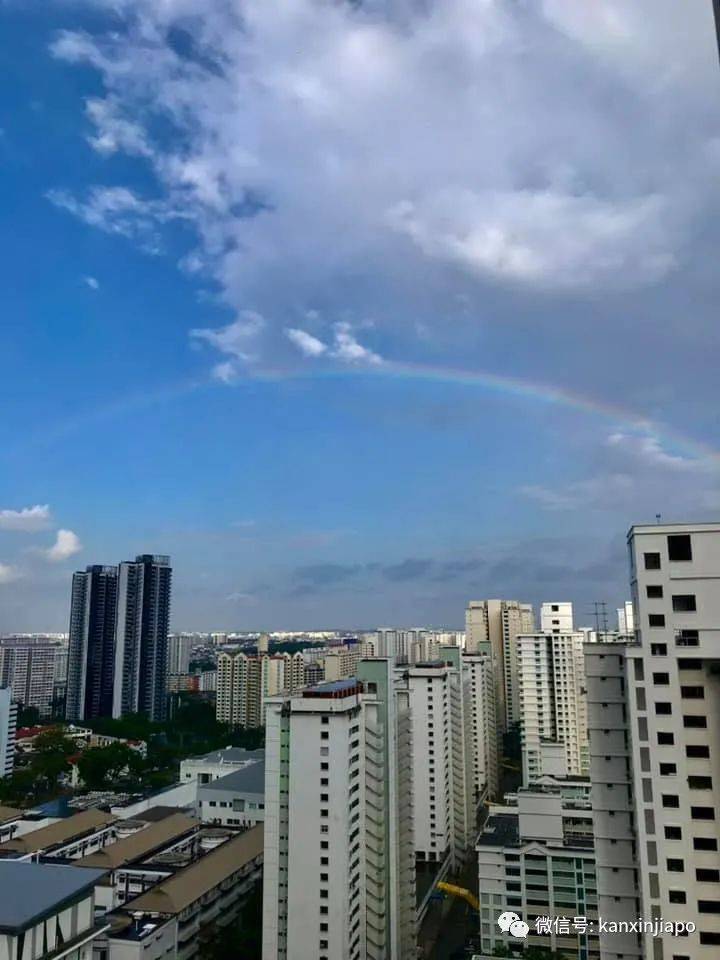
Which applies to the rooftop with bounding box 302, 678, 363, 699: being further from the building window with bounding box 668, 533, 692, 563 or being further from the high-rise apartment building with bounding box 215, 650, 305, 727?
the high-rise apartment building with bounding box 215, 650, 305, 727

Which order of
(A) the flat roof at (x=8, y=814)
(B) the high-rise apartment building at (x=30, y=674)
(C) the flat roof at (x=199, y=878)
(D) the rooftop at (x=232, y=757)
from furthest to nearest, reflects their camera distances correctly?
(B) the high-rise apartment building at (x=30, y=674) < (D) the rooftop at (x=232, y=757) < (A) the flat roof at (x=8, y=814) < (C) the flat roof at (x=199, y=878)

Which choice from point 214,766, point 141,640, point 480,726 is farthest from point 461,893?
point 141,640

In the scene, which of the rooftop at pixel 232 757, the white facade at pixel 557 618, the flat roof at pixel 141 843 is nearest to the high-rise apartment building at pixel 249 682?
the rooftop at pixel 232 757

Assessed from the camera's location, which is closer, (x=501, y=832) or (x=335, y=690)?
(x=335, y=690)

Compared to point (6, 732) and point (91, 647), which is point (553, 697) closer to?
point (6, 732)

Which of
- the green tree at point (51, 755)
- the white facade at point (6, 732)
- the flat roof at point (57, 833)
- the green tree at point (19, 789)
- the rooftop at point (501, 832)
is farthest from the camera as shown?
the green tree at point (51, 755)

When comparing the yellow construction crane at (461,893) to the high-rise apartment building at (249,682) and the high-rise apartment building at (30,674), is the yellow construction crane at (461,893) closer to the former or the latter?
the high-rise apartment building at (249,682)
